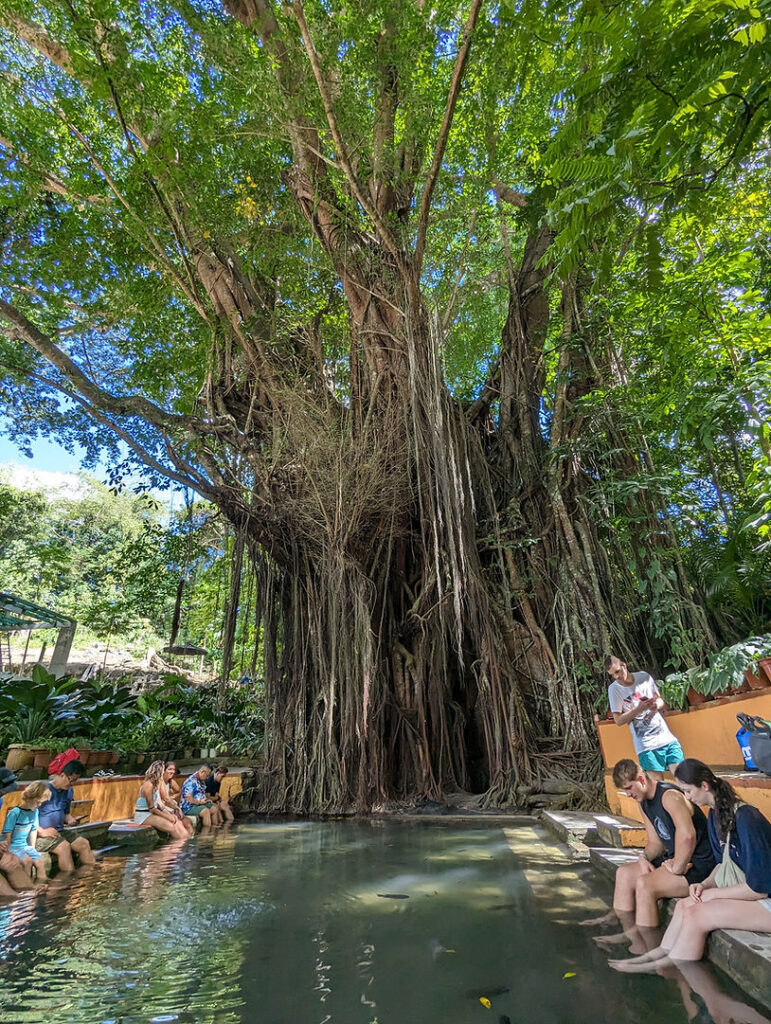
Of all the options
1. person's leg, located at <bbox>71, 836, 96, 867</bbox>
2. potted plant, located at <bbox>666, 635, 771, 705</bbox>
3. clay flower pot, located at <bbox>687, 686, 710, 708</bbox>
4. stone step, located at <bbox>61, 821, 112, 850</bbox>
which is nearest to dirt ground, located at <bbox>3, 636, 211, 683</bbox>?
stone step, located at <bbox>61, 821, 112, 850</bbox>

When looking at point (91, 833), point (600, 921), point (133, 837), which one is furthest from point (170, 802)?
point (600, 921)

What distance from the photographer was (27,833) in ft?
9.89

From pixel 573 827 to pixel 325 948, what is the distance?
6.72ft

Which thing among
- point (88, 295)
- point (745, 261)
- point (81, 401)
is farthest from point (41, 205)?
point (745, 261)

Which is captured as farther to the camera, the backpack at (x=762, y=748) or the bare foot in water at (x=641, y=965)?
the backpack at (x=762, y=748)

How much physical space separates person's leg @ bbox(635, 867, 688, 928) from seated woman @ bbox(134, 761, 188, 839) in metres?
3.65

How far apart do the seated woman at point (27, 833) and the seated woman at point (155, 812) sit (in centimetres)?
130

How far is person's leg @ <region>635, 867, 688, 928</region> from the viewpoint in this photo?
1.86 meters

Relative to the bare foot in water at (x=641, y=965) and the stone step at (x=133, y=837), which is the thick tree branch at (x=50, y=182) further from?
the bare foot in water at (x=641, y=965)

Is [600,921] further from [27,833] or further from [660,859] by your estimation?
[27,833]

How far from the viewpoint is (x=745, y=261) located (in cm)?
347

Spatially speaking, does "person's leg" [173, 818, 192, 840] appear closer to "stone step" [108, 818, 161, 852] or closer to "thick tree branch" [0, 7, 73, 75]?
"stone step" [108, 818, 161, 852]

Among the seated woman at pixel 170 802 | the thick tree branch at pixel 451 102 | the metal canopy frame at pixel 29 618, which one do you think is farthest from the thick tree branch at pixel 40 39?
the metal canopy frame at pixel 29 618

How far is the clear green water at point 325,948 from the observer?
4.34ft
